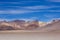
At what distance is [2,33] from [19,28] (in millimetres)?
226

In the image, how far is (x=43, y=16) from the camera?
168cm

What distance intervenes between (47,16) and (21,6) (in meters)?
0.35

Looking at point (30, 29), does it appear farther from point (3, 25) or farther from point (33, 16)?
point (3, 25)

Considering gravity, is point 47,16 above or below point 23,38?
above

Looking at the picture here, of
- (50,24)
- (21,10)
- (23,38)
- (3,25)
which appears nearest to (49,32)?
(50,24)

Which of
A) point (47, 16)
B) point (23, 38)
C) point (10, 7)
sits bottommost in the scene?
point (23, 38)

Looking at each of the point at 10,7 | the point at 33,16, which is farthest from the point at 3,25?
the point at 33,16

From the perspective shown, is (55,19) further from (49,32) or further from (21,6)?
(21,6)

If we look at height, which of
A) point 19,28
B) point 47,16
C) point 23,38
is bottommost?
point 23,38

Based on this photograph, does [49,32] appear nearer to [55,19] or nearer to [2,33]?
[55,19]

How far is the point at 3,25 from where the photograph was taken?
1679mm

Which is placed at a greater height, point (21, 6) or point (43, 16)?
point (21, 6)

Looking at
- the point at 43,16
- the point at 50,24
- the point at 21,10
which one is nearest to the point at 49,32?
the point at 50,24

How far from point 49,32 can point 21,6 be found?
0.48 metres
